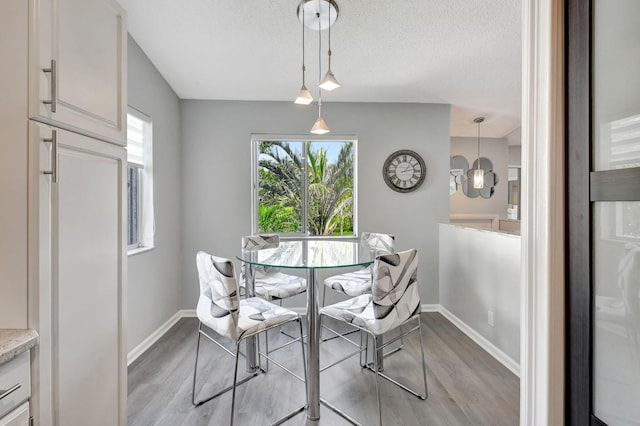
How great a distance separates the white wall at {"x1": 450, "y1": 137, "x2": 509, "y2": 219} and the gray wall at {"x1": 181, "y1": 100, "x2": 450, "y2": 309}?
212 centimetres

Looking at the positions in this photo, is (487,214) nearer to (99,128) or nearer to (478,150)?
(478,150)

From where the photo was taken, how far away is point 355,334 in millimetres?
2908

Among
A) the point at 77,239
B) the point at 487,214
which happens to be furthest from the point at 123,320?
the point at 487,214

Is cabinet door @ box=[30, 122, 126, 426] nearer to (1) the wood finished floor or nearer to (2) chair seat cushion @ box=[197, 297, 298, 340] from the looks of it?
(2) chair seat cushion @ box=[197, 297, 298, 340]

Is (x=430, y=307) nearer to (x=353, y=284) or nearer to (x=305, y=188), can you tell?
(x=353, y=284)

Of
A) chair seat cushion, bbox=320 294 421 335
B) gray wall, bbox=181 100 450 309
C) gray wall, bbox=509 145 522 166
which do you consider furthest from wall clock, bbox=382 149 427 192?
gray wall, bbox=509 145 522 166

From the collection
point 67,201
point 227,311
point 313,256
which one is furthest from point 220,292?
point 67,201

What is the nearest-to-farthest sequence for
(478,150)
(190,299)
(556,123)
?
(556,123)
(190,299)
(478,150)

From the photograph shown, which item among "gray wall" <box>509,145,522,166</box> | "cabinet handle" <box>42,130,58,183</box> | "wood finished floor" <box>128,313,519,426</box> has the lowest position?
"wood finished floor" <box>128,313,519,426</box>

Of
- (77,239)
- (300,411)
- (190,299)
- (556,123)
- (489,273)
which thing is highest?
(556,123)

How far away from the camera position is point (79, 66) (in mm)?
1056

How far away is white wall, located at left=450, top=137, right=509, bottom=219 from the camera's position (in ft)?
18.0

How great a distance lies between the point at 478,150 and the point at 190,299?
518cm

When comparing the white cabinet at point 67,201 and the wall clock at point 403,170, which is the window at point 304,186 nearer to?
the wall clock at point 403,170
